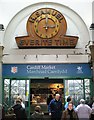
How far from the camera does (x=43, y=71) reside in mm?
16547

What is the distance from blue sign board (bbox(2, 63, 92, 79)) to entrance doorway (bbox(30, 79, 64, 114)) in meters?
1.85

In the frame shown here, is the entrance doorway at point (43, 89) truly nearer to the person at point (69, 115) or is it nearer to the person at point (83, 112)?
the person at point (83, 112)

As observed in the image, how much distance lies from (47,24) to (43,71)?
2.47 m

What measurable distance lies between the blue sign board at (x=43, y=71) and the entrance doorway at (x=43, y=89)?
185cm

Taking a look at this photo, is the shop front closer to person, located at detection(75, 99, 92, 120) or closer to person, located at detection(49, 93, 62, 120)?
person, located at detection(49, 93, 62, 120)

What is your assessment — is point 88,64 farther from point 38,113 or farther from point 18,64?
point 38,113

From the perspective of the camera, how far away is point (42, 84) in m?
19.4

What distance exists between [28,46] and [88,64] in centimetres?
329

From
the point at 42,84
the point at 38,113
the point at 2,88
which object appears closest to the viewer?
the point at 38,113

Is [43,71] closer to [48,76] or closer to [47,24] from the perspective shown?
[48,76]

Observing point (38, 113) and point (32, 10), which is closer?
point (38, 113)

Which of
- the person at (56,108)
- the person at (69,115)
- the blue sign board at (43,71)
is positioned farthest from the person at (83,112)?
the blue sign board at (43,71)

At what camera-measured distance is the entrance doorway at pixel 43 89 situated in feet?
60.9

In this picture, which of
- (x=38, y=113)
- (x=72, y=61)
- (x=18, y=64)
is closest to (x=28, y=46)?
(x=18, y=64)
